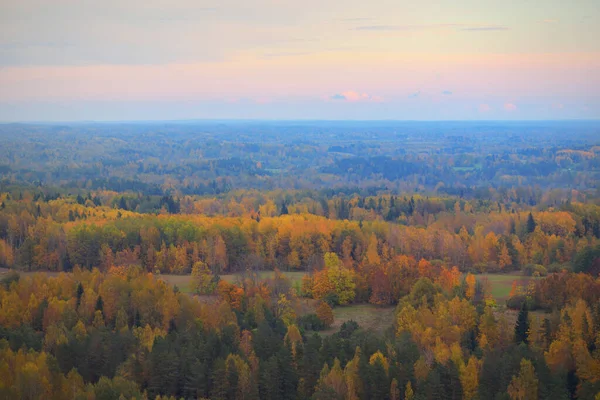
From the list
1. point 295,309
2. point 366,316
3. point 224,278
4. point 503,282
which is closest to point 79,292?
point 295,309

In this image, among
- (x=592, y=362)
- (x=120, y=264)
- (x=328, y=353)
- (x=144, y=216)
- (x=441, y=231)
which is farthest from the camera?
(x=144, y=216)

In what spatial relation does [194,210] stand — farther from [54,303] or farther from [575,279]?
[575,279]

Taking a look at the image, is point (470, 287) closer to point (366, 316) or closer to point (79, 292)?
point (366, 316)

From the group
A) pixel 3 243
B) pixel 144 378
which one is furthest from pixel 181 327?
pixel 3 243

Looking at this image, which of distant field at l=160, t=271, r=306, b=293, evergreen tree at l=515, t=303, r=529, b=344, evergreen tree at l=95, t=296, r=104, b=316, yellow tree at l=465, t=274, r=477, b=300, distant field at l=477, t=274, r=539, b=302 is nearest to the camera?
evergreen tree at l=515, t=303, r=529, b=344

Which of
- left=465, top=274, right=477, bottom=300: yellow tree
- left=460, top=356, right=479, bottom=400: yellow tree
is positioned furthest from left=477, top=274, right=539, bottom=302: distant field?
left=460, top=356, right=479, bottom=400: yellow tree

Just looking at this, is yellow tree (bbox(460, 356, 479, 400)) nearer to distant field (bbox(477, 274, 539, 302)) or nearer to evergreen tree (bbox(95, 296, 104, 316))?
distant field (bbox(477, 274, 539, 302))

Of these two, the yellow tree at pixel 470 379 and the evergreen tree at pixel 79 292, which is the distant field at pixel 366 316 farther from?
the evergreen tree at pixel 79 292
